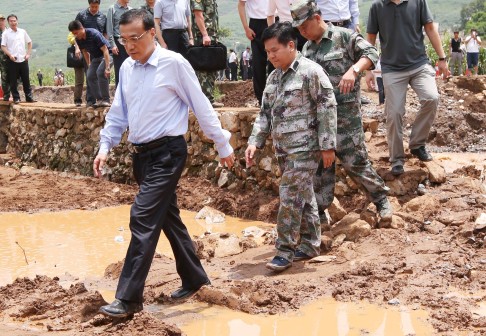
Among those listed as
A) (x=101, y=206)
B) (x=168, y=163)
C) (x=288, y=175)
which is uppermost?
(x=168, y=163)

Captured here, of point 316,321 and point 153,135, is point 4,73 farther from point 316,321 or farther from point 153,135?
point 316,321

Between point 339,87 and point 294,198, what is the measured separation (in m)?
1.06

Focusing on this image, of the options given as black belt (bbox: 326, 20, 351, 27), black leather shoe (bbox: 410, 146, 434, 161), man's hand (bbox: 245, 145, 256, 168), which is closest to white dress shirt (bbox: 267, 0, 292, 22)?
black belt (bbox: 326, 20, 351, 27)

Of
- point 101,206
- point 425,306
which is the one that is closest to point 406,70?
point 425,306

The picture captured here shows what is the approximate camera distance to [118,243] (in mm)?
8906

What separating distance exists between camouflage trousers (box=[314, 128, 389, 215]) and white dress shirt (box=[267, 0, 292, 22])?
86.4 inches

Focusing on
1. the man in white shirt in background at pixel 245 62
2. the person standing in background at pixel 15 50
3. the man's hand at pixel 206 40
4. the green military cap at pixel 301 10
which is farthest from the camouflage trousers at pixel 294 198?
the man in white shirt in background at pixel 245 62

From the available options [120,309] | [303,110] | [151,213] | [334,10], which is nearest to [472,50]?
[334,10]

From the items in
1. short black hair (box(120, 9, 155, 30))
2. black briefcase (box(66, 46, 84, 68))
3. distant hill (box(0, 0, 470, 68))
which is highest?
short black hair (box(120, 9, 155, 30))

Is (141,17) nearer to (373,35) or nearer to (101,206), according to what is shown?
(373,35)

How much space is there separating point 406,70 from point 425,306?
3.02m

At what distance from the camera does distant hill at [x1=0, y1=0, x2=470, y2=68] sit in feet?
429

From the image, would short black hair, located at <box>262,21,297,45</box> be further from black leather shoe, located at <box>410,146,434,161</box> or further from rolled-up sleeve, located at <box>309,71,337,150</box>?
black leather shoe, located at <box>410,146,434,161</box>

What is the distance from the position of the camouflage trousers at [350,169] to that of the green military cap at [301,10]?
1046mm
